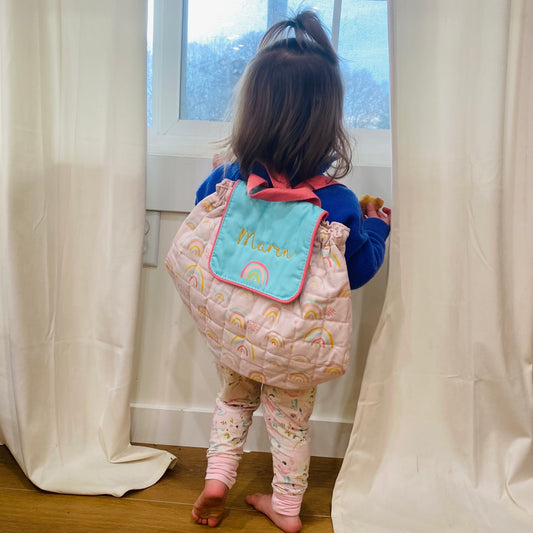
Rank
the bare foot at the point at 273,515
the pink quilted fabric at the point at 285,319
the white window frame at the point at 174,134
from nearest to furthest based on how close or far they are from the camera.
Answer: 1. the pink quilted fabric at the point at 285,319
2. the bare foot at the point at 273,515
3. the white window frame at the point at 174,134

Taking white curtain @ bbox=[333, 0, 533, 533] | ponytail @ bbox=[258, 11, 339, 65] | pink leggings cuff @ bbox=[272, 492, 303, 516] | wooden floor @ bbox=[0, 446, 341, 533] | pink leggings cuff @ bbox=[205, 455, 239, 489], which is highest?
ponytail @ bbox=[258, 11, 339, 65]

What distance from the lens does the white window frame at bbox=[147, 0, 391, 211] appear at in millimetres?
1207

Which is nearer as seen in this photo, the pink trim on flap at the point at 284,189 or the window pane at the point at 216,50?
the pink trim on flap at the point at 284,189

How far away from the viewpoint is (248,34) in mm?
1271

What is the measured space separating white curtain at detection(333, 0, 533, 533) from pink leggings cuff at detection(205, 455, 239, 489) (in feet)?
0.75

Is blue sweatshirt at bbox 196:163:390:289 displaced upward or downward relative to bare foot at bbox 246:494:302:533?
upward

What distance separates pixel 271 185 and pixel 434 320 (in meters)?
0.45

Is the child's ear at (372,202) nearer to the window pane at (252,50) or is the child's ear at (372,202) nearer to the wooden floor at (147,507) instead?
the window pane at (252,50)

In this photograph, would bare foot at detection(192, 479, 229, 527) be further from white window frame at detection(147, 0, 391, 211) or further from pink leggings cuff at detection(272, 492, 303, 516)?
white window frame at detection(147, 0, 391, 211)

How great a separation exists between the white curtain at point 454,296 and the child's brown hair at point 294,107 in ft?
0.47

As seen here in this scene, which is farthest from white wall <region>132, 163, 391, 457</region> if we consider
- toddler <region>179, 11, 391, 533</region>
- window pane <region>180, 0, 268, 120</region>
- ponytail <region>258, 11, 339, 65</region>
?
ponytail <region>258, 11, 339, 65</region>

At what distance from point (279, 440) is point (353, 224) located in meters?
0.47

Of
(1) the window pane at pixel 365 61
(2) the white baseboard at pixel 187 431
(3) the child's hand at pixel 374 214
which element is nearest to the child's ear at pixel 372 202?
(3) the child's hand at pixel 374 214

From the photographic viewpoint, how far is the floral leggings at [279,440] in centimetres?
100
